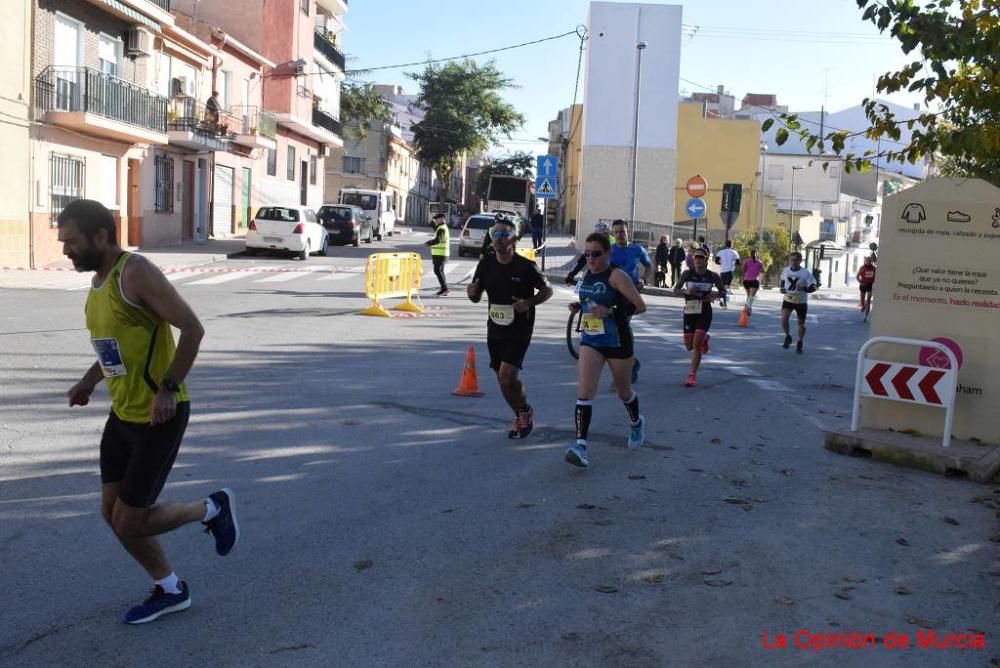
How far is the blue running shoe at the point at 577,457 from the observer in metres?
7.56

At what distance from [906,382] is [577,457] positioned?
326cm

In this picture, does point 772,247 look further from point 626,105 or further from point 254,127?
point 254,127

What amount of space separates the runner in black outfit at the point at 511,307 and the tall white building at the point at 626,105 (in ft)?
121

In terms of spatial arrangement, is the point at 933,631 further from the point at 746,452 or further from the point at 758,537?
the point at 746,452

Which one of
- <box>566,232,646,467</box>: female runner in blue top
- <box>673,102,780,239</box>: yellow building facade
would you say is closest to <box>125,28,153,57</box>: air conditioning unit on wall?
<box>566,232,646,467</box>: female runner in blue top

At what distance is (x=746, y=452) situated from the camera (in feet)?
28.1

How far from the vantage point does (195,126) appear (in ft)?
116

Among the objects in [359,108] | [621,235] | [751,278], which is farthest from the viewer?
[359,108]

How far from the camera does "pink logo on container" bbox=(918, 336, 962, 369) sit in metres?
8.96

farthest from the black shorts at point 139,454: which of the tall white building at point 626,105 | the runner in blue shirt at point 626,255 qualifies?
the tall white building at point 626,105

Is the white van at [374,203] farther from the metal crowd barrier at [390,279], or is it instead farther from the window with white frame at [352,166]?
the metal crowd barrier at [390,279]

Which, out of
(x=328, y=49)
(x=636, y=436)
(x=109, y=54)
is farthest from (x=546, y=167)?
(x=328, y=49)

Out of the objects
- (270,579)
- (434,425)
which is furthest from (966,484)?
(270,579)

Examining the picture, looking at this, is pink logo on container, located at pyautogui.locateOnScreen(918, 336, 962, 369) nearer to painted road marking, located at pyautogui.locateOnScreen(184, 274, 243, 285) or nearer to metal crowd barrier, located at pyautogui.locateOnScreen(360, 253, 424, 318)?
metal crowd barrier, located at pyautogui.locateOnScreen(360, 253, 424, 318)
